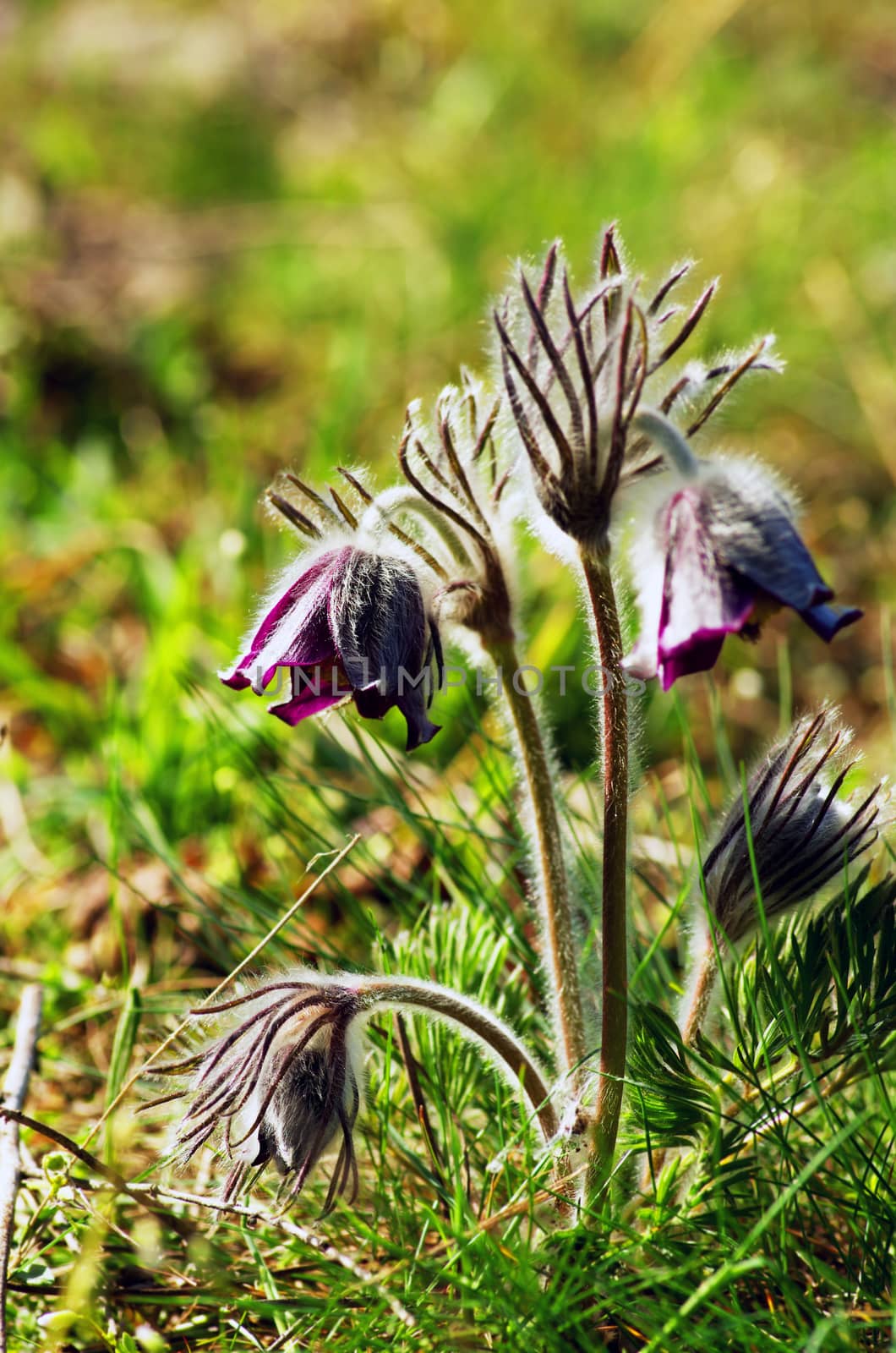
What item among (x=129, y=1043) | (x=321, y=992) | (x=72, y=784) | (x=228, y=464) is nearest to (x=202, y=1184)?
(x=129, y=1043)

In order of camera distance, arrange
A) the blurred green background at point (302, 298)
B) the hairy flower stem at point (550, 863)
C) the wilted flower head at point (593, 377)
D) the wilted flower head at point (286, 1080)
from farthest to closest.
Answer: the blurred green background at point (302, 298) → the hairy flower stem at point (550, 863) → the wilted flower head at point (286, 1080) → the wilted flower head at point (593, 377)

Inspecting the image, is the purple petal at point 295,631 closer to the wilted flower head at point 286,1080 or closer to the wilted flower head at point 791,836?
the wilted flower head at point 286,1080

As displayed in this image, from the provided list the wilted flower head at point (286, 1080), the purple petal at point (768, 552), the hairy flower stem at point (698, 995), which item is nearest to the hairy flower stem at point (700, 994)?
the hairy flower stem at point (698, 995)

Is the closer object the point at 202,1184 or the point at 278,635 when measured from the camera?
the point at 278,635

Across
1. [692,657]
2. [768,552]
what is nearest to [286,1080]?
[692,657]

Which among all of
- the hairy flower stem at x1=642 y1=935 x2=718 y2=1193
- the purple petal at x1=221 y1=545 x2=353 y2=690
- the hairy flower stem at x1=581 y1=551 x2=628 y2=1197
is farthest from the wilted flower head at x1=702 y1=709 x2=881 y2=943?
the purple petal at x1=221 y1=545 x2=353 y2=690

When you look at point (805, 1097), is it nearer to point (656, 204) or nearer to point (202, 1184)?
point (202, 1184)
